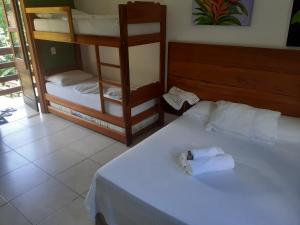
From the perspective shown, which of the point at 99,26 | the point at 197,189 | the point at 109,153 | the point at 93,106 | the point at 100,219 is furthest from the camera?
the point at 93,106

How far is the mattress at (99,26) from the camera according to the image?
2414 millimetres

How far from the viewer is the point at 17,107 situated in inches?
159

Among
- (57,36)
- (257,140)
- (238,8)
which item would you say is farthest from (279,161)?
(57,36)

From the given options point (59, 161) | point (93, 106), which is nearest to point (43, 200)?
point (59, 161)

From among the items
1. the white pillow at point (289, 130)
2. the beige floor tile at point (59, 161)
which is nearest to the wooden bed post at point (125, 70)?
the beige floor tile at point (59, 161)

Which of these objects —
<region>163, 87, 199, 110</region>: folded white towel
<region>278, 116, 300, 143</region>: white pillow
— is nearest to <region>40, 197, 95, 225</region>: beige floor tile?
<region>163, 87, 199, 110</region>: folded white towel

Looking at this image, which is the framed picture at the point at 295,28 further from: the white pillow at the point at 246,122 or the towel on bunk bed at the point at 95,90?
the towel on bunk bed at the point at 95,90

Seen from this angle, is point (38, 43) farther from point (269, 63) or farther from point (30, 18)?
point (269, 63)

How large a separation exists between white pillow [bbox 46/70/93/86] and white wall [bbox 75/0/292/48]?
1516 millimetres

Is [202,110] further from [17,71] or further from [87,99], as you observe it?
[17,71]

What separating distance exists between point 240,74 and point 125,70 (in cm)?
118

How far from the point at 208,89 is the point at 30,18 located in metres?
2.58

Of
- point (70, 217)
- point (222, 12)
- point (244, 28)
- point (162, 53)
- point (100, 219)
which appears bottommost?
point (70, 217)

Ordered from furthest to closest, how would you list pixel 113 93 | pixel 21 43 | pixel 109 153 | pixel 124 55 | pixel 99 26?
pixel 21 43
pixel 113 93
pixel 109 153
pixel 99 26
pixel 124 55
